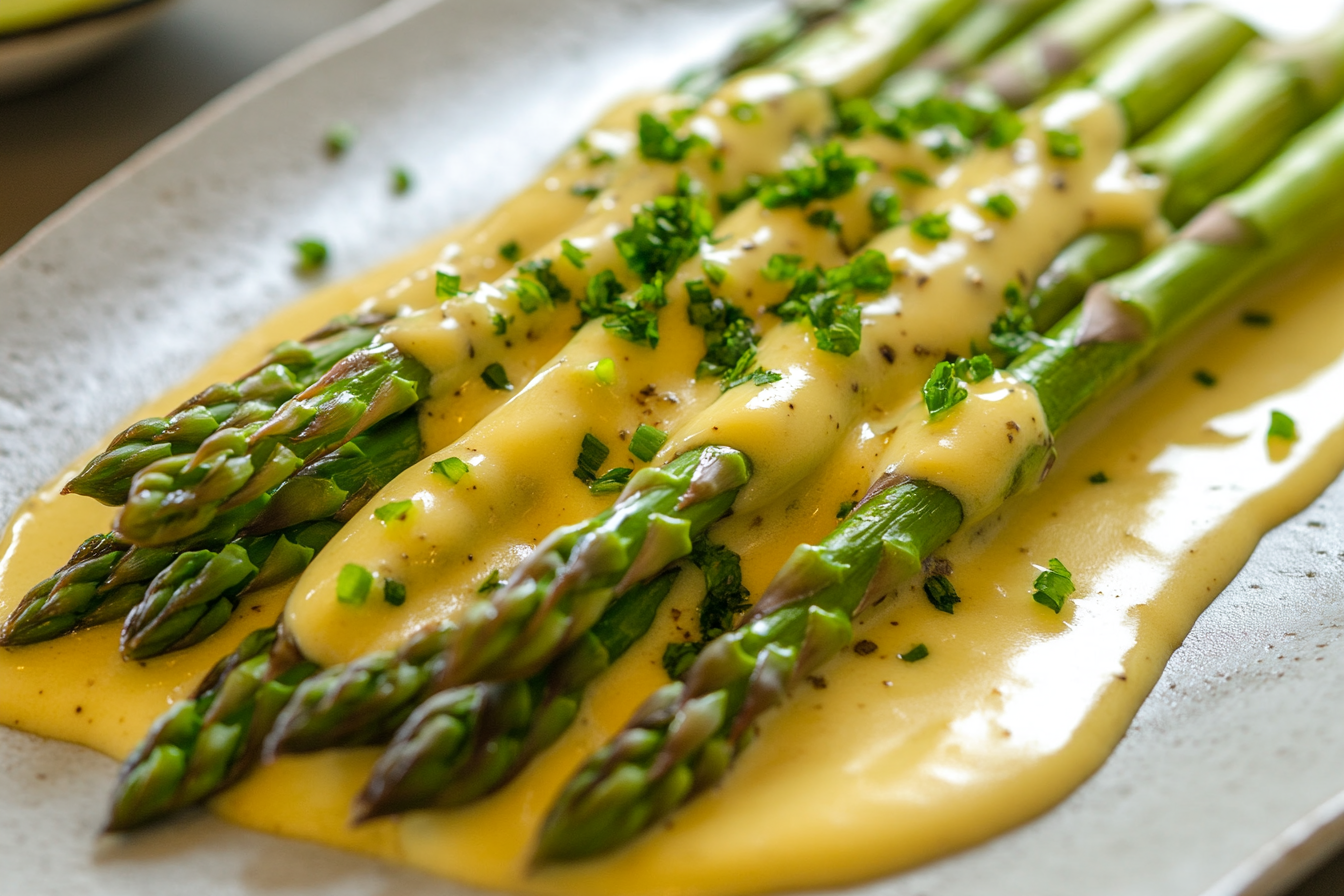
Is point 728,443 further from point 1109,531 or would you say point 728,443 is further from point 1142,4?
point 1142,4

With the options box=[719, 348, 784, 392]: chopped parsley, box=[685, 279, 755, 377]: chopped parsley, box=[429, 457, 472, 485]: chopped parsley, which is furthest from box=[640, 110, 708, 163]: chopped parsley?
box=[429, 457, 472, 485]: chopped parsley

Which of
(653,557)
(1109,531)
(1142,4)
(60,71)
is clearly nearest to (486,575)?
(653,557)

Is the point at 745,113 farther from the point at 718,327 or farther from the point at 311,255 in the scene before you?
the point at 311,255

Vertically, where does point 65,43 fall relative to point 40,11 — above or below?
below

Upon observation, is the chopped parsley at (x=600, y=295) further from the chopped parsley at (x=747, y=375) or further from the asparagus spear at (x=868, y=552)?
the asparagus spear at (x=868, y=552)

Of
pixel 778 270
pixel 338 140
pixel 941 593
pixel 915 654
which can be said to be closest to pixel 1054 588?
pixel 941 593

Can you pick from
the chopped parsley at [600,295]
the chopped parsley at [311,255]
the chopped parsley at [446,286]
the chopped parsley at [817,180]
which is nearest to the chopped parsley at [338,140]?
the chopped parsley at [311,255]
